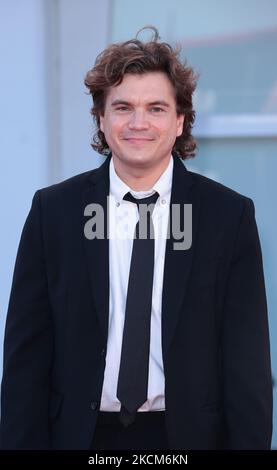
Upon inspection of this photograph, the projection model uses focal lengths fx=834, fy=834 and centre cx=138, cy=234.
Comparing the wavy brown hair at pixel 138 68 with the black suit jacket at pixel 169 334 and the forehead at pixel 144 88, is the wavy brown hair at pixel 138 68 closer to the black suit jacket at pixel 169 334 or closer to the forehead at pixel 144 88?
the forehead at pixel 144 88

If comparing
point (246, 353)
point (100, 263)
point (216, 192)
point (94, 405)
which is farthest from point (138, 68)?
point (94, 405)

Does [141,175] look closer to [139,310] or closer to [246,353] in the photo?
[139,310]

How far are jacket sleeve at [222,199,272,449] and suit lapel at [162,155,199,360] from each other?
14cm

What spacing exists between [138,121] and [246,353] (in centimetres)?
76

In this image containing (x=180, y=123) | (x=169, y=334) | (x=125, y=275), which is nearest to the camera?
(x=169, y=334)

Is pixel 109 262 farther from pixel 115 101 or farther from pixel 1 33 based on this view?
pixel 1 33

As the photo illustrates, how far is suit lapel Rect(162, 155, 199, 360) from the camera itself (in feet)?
7.96

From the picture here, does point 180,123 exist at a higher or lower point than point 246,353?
higher

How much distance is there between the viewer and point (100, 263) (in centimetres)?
248

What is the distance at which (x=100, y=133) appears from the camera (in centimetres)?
291

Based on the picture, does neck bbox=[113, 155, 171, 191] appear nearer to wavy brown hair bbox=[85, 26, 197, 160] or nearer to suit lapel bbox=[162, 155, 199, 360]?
suit lapel bbox=[162, 155, 199, 360]

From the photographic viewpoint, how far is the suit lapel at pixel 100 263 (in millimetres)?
2447
